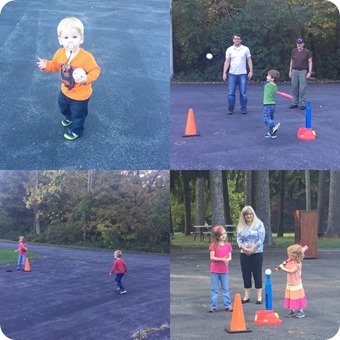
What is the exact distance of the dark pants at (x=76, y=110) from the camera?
5129mm

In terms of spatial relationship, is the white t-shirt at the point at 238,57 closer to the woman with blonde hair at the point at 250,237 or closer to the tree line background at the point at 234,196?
the tree line background at the point at 234,196

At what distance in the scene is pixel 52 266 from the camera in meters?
5.08

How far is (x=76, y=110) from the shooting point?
5121 mm

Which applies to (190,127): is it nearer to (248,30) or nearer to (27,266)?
(248,30)

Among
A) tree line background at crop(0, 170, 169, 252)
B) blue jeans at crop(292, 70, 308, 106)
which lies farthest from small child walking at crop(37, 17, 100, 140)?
blue jeans at crop(292, 70, 308, 106)

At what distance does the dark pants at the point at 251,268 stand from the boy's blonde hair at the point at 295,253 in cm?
24

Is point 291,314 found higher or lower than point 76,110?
lower

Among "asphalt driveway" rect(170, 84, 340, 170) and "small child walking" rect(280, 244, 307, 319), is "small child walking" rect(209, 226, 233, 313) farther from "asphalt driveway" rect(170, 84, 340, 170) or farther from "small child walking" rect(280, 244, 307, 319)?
"asphalt driveway" rect(170, 84, 340, 170)

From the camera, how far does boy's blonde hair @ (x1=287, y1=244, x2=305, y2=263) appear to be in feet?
16.1

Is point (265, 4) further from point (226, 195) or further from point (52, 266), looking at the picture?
point (52, 266)

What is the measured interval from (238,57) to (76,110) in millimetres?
1915

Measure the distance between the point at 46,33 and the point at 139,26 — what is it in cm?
94

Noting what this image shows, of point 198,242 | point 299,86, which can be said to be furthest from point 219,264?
point 299,86

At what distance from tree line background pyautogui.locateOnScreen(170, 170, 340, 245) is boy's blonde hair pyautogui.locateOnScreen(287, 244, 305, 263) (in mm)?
268
